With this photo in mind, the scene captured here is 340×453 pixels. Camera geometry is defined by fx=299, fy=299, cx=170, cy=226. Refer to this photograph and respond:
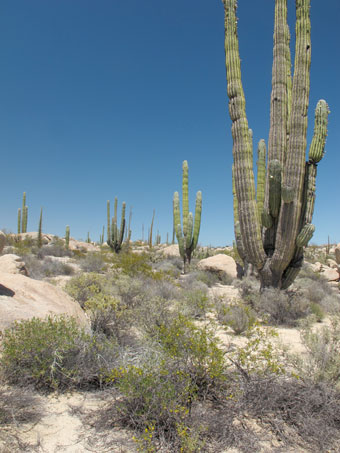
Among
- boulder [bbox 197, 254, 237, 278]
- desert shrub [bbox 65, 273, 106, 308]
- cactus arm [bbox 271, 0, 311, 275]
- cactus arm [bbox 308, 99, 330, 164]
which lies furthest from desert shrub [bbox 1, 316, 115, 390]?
boulder [bbox 197, 254, 237, 278]

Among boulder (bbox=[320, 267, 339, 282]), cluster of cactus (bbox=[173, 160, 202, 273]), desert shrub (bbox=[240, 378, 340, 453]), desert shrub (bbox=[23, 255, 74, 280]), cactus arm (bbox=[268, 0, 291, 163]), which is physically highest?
cactus arm (bbox=[268, 0, 291, 163])

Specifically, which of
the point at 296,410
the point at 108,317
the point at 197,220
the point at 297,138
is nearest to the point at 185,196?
the point at 197,220

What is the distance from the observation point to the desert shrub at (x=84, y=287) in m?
6.70

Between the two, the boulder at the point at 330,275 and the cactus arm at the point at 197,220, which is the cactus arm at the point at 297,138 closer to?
the cactus arm at the point at 197,220

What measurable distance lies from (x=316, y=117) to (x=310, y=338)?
561 centimetres

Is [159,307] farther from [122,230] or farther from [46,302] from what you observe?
[122,230]

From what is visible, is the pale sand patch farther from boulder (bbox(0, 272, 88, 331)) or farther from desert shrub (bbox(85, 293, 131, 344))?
desert shrub (bbox(85, 293, 131, 344))

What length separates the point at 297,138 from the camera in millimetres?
6992

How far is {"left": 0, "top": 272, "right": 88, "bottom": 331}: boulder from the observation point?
4234mm

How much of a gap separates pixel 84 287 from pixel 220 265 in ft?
27.0

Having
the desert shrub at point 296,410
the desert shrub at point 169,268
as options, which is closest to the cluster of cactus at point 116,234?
the desert shrub at point 169,268

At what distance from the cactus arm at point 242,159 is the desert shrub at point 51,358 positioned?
195 inches

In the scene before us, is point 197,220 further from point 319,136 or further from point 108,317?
point 108,317

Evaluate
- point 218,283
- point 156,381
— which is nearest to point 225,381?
point 156,381
